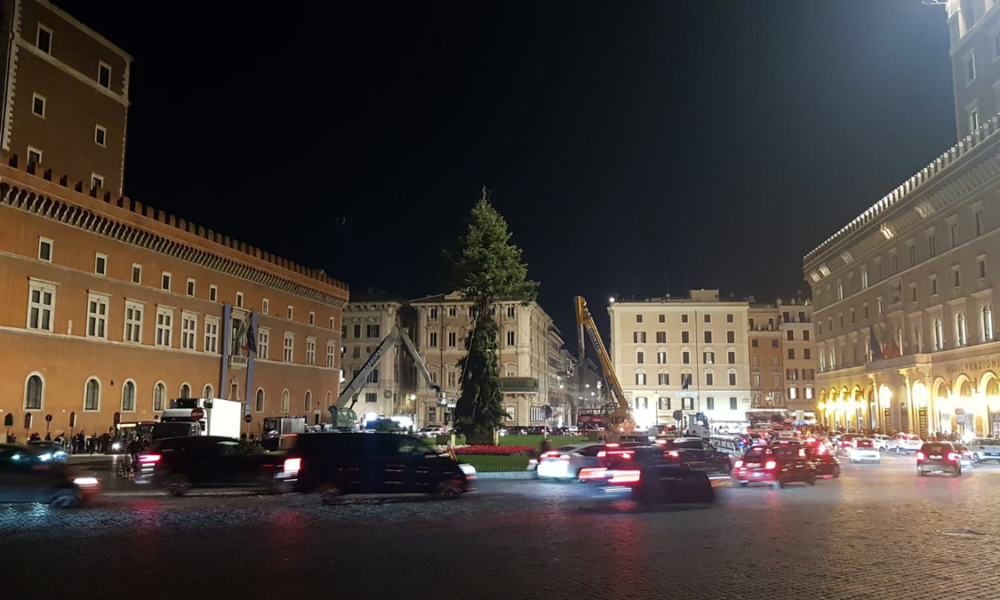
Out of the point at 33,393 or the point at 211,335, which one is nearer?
the point at 33,393

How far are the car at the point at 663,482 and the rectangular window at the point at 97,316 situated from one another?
1352 inches

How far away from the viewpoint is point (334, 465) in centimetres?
1830

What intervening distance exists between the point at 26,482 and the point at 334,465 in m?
6.28

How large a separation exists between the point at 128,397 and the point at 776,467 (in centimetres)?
3613

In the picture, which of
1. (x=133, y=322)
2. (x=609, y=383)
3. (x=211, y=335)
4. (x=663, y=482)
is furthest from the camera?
(x=609, y=383)

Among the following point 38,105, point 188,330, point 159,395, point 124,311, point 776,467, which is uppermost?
point 38,105

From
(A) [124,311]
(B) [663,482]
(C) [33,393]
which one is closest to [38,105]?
(A) [124,311]

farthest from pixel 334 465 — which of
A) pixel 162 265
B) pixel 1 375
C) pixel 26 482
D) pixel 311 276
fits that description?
pixel 311 276

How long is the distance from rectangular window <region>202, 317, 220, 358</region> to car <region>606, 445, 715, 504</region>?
135 ft

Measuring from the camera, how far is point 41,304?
39094mm

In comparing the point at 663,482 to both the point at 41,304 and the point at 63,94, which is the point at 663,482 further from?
the point at 63,94

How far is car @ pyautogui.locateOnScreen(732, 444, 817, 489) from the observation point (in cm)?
2325

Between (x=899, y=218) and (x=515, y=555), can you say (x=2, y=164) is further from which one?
(x=899, y=218)

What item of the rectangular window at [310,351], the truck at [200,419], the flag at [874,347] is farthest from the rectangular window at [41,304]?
the flag at [874,347]
